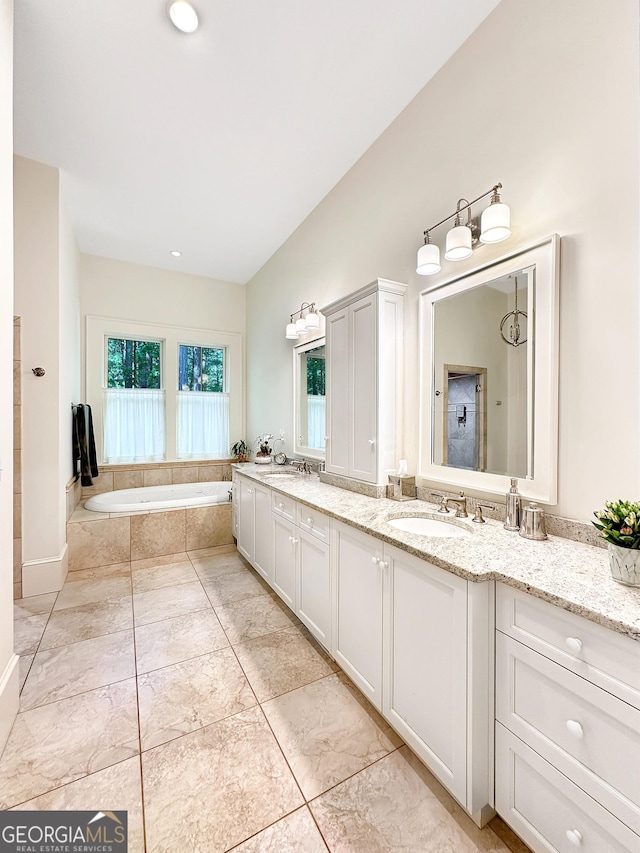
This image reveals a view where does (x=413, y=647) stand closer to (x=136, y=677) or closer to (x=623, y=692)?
(x=623, y=692)

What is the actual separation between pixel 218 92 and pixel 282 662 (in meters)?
3.24

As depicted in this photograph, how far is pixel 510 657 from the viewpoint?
3.57ft

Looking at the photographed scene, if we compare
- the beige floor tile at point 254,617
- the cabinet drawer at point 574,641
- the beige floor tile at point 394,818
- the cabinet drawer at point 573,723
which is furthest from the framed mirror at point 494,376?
the beige floor tile at point 254,617

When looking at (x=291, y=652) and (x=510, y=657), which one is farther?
(x=291, y=652)

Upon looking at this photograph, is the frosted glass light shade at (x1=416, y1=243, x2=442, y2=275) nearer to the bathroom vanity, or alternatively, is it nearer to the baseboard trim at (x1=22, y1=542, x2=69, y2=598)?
the bathroom vanity

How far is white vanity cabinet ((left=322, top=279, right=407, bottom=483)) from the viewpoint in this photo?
214 centimetres

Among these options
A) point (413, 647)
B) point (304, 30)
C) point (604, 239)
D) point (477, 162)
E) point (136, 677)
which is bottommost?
point (136, 677)

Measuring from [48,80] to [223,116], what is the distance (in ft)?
3.10

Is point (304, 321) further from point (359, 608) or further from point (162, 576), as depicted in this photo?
point (162, 576)

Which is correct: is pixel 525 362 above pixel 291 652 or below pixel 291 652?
above

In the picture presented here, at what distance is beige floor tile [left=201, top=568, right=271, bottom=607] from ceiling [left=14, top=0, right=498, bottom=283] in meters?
3.21

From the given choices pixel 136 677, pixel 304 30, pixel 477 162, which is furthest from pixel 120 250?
pixel 136 677

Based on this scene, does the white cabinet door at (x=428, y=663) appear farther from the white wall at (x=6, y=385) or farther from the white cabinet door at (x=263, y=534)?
the white wall at (x=6, y=385)

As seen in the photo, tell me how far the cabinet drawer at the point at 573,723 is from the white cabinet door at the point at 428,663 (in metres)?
0.13
